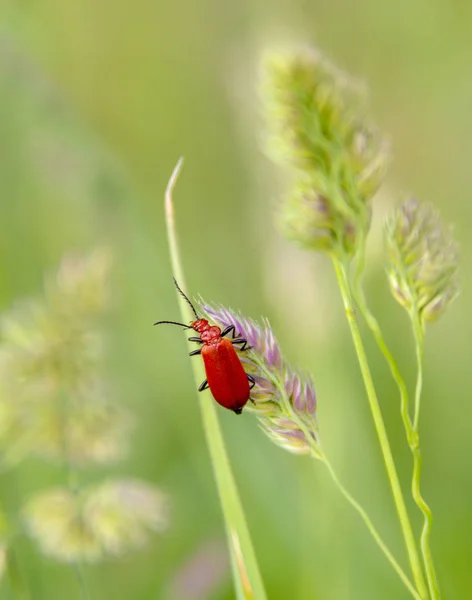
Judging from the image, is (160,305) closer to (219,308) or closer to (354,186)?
(219,308)

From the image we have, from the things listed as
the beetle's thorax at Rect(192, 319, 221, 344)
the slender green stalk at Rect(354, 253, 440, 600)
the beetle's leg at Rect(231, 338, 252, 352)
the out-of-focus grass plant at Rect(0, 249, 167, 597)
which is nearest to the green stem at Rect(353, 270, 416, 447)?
the slender green stalk at Rect(354, 253, 440, 600)

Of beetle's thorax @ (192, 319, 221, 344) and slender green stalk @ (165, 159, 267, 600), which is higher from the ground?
beetle's thorax @ (192, 319, 221, 344)

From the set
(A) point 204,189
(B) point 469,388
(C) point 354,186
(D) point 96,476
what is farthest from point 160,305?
(C) point 354,186

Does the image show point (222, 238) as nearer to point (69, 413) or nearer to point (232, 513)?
point (69, 413)

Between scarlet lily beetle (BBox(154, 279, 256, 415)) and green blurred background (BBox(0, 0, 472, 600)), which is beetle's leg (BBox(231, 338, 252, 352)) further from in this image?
green blurred background (BBox(0, 0, 472, 600))

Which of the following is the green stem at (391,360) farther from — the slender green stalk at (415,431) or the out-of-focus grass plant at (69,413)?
the out-of-focus grass plant at (69,413)
